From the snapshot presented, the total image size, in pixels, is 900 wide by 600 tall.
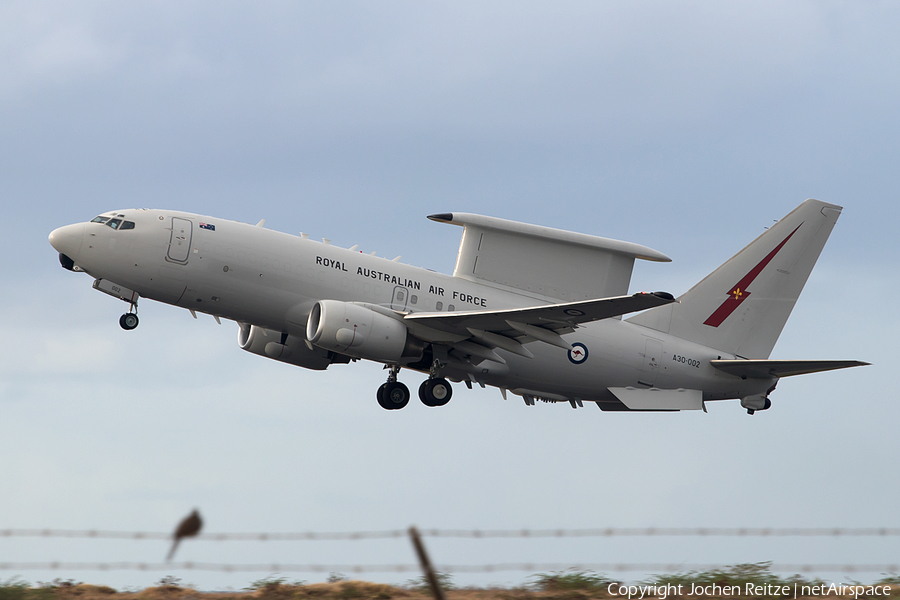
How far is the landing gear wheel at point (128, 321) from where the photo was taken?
30141 millimetres

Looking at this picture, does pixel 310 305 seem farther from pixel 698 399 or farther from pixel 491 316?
pixel 698 399

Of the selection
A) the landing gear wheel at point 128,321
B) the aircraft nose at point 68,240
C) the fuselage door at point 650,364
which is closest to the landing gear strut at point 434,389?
the fuselage door at point 650,364

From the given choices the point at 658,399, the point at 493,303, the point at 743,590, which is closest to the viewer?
the point at 743,590

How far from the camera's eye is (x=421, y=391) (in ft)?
105

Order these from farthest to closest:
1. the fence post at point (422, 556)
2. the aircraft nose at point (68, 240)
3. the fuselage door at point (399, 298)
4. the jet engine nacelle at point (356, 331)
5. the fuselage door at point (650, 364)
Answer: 1. the fuselage door at point (650, 364)
2. the fuselage door at point (399, 298)
3. the aircraft nose at point (68, 240)
4. the jet engine nacelle at point (356, 331)
5. the fence post at point (422, 556)

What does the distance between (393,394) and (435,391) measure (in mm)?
1546

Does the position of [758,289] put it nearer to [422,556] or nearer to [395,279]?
[395,279]

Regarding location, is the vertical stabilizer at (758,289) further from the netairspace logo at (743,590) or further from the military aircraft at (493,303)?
the netairspace logo at (743,590)

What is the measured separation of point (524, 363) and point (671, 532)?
68.7 feet

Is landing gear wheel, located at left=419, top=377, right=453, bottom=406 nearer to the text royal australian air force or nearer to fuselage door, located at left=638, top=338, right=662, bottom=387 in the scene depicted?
the text royal australian air force

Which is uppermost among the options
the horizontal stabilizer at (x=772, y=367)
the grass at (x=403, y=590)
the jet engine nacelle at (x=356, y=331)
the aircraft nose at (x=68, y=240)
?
the horizontal stabilizer at (x=772, y=367)

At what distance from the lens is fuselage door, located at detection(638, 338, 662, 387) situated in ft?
112

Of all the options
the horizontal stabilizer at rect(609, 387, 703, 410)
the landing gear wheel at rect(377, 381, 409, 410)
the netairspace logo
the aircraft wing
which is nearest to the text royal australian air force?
the aircraft wing

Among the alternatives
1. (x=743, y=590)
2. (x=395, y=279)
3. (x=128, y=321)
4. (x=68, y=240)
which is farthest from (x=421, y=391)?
(x=743, y=590)
